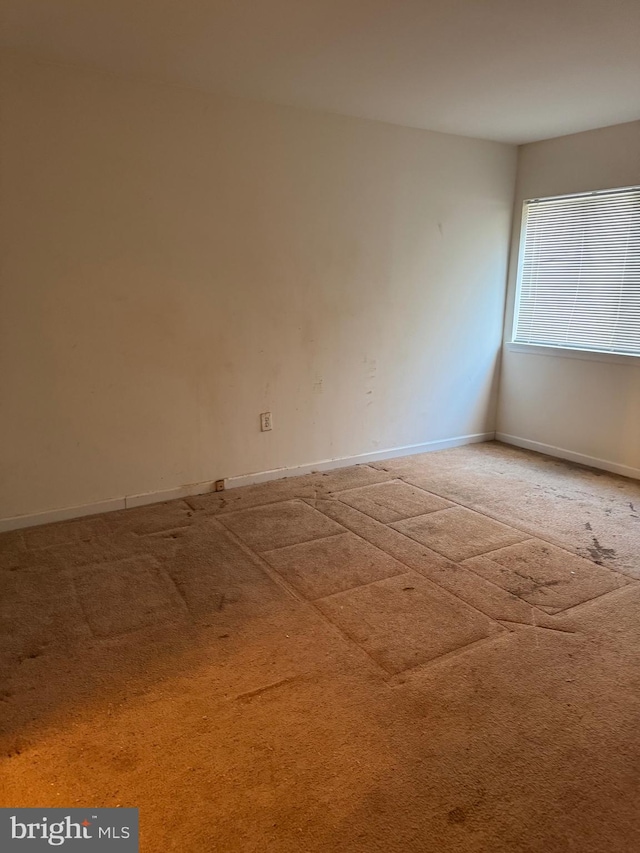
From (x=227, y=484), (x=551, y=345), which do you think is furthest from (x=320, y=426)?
(x=551, y=345)

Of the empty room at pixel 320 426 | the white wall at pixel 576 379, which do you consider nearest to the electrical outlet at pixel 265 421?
the empty room at pixel 320 426

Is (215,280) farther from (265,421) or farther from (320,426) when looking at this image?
(320,426)

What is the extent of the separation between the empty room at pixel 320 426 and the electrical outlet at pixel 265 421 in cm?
2

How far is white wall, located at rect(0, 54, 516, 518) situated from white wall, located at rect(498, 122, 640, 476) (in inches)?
12.8

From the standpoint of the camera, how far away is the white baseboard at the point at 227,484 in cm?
331

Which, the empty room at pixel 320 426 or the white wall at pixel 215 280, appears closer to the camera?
the empty room at pixel 320 426

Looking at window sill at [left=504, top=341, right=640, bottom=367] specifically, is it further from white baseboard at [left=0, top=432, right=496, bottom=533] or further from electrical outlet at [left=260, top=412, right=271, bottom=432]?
electrical outlet at [left=260, top=412, right=271, bottom=432]

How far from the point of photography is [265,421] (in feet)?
13.0

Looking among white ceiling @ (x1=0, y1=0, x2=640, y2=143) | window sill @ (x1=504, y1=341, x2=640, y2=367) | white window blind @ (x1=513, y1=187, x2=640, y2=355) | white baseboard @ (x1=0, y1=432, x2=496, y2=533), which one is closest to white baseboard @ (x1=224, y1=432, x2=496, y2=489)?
white baseboard @ (x1=0, y1=432, x2=496, y2=533)

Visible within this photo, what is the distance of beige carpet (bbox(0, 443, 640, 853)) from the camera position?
1.55 meters

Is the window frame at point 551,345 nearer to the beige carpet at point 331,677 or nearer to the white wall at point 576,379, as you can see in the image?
the white wall at point 576,379

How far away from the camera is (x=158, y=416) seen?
11.7 feet

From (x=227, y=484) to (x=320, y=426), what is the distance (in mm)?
786

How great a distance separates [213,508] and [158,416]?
2.12 feet
